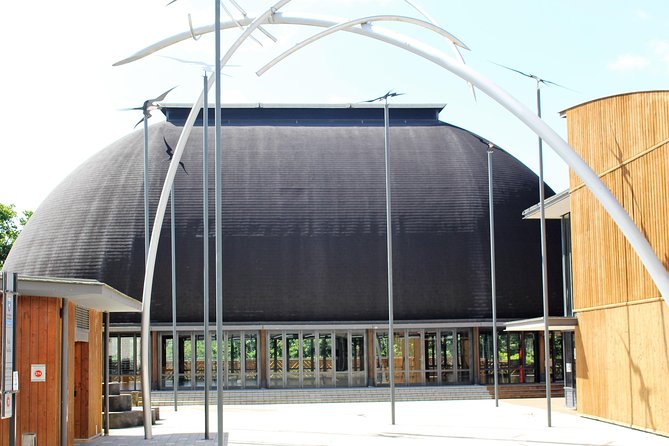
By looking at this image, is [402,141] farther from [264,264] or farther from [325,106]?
[264,264]

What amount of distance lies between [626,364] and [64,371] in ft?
48.8

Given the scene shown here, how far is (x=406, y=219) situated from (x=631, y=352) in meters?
22.9

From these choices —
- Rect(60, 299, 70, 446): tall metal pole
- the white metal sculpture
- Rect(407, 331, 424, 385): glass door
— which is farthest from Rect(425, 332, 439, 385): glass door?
Rect(60, 299, 70, 446): tall metal pole

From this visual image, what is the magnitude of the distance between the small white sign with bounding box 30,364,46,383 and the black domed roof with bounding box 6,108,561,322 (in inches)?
1072

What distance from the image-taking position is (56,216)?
5025 centimetres

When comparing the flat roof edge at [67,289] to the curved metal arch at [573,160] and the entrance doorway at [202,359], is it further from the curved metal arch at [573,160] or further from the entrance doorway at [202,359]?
the entrance doorway at [202,359]

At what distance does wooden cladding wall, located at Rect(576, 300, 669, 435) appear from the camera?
24703 millimetres

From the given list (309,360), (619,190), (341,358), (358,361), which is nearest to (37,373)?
(619,190)

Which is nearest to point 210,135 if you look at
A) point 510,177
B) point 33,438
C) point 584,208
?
point 510,177

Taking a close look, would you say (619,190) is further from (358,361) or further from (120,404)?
(358,361)

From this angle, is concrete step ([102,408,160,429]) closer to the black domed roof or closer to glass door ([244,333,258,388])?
the black domed roof

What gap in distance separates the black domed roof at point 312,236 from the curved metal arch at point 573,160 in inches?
1066

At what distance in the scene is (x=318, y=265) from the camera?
47.8 metres

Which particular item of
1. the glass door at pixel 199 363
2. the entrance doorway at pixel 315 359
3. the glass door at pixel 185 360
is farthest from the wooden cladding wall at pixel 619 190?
the glass door at pixel 185 360
